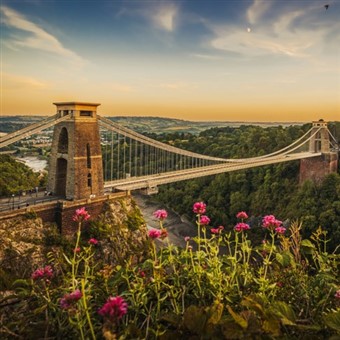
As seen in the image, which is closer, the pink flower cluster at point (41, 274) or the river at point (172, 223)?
the pink flower cluster at point (41, 274)

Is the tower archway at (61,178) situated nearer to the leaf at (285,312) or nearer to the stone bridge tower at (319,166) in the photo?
the leaf at (285,312)

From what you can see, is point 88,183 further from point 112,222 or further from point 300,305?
point 300,305

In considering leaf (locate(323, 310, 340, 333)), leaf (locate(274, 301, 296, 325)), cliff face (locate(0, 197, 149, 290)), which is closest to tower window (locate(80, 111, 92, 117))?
cliff face (locate(0, 197, 149, 290))

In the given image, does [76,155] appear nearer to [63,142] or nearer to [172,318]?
[63,142]

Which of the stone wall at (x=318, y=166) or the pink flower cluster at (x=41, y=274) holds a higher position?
the pink flower cluster at (x=41, y=274)

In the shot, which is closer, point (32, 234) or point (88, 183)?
point (32, 234)

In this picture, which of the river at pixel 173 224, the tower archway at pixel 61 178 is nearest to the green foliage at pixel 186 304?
the tower archway at pixel 61 178

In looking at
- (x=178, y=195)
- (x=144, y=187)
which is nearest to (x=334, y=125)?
(x=178, y=195)

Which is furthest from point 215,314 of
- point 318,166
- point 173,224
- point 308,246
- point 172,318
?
point 318,166
